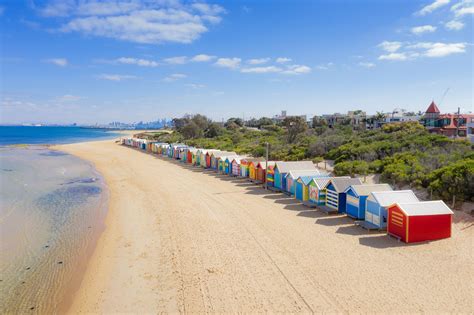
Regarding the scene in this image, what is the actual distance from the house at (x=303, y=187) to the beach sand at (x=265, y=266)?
0.96 metres

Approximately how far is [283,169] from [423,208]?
830 cm

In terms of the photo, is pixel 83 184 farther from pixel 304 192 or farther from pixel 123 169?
pixel 304 192

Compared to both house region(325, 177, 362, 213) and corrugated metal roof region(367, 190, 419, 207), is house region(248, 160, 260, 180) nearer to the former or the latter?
house region(325, 177, 362, 213)

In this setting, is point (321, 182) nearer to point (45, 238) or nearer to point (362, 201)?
point (362, 201)

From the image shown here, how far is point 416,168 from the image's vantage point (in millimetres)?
16297

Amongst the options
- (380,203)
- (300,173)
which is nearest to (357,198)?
(380,203)

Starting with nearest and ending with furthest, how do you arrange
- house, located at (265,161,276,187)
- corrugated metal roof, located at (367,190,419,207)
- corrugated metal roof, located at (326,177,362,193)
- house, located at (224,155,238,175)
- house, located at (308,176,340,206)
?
corrugated metal roof, located at (367,190,419,207)
corrugated metal roof, located at (326,177,362,193)
house, located at (308,176,340,206)
house, located at (265,161,276,187)
house, located at (224,155,238,175)

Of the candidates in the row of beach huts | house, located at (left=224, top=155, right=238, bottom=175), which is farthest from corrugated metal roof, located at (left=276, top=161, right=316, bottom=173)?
house, located at (left=224, top=155, right=238, bottom=175)

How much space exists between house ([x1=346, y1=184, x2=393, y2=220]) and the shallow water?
30.7 ft

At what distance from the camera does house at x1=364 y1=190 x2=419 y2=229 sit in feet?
37.7

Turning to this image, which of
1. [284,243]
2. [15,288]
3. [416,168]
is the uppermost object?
[416,168]

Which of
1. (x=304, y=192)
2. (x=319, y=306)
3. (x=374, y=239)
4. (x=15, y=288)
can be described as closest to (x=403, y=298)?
(x=319, y=306)

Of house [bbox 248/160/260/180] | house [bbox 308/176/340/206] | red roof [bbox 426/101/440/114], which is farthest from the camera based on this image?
red roof [bbox 426/101/440/114]

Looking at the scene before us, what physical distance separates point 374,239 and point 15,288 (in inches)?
407
